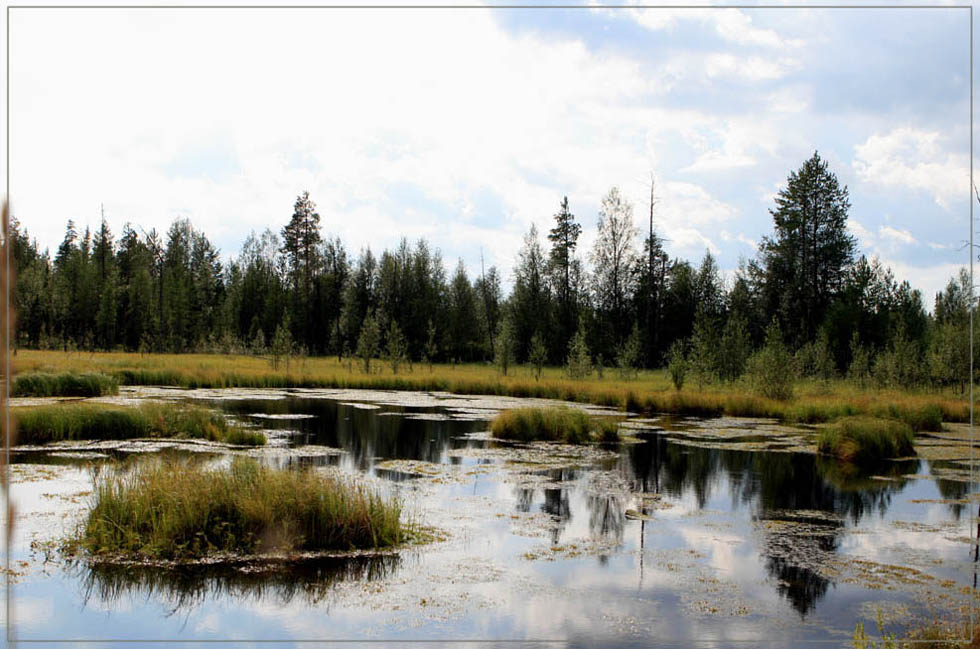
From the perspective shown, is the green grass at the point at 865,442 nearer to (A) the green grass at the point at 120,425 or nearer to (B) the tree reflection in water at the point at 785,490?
(B) the tree reflection in water at the point at 785,490

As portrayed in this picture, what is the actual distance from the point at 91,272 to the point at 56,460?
43.8m

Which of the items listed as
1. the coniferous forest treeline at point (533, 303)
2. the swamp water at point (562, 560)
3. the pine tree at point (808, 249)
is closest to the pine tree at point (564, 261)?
the coniferous forest treeline at point (533, 303)

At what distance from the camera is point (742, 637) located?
6797mm

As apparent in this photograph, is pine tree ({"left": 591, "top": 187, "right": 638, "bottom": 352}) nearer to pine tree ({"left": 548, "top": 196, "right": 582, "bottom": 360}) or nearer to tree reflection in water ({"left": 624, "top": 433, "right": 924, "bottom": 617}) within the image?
pine tree ({"left": 548, "top": 196, "right": 582, "bottom": 360})

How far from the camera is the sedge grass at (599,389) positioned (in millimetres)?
24562

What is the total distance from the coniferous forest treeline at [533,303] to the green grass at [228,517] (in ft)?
74.5

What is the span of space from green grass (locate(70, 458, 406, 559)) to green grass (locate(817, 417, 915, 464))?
12.1 m

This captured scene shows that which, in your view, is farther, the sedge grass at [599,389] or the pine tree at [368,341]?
the pine tree at [368,341]

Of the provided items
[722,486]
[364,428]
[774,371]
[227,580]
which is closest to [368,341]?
[364,428]

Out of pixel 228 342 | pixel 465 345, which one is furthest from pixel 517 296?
pixel 228 342

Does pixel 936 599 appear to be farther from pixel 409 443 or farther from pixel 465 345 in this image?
pixel 465 345

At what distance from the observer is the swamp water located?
273 inches

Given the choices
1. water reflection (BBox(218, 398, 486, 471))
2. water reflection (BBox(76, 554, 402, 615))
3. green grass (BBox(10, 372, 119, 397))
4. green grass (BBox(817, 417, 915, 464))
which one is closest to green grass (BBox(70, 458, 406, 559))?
water reflection (BBox(76, 554, 402, 615))

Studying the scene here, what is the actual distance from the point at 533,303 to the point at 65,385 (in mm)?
Result: 34952
